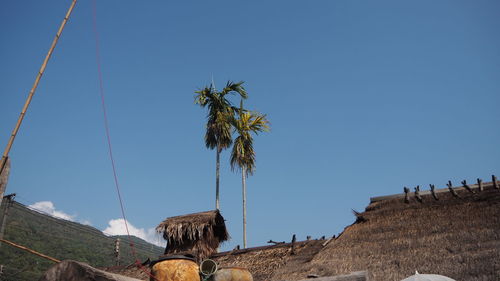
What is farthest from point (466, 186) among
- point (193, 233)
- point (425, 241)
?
point (193, 233)

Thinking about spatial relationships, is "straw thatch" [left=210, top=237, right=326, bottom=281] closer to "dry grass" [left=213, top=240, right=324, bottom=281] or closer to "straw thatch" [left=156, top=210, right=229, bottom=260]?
"dry grass" [left=213, top=240, right=324, bottom=281]

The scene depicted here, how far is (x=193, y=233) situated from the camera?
54.9 ft

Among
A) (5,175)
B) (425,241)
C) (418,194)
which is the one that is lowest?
(425,241)

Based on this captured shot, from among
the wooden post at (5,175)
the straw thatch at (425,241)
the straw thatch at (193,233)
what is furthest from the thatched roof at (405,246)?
the wooden post at (5,175)

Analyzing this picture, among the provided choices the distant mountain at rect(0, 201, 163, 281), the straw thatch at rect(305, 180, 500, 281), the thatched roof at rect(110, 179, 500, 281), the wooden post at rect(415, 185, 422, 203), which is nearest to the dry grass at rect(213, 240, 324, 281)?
the thatched roof at rect(110, 179, 500, 281)

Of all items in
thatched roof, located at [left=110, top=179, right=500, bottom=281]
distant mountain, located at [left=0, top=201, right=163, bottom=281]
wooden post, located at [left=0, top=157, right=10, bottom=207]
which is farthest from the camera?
distant mountain, located at [left=0, top=201, right=163, bottom=281]

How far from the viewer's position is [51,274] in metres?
5.46

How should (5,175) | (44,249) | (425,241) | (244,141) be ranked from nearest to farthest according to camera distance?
(5,175) < (425,241) < (244,141) < (44,249)

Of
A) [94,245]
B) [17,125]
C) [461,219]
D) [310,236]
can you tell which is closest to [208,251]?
[310,236]

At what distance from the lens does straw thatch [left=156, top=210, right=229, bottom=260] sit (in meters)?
16.7

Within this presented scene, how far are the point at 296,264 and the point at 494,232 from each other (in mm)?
5335

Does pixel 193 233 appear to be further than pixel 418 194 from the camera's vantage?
Yes

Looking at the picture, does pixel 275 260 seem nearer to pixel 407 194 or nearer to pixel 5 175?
pixel 407 194

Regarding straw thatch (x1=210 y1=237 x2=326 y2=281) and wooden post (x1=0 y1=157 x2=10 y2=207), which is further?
straw thatch (x1=210 y1=237 x2=326 y2=281)
